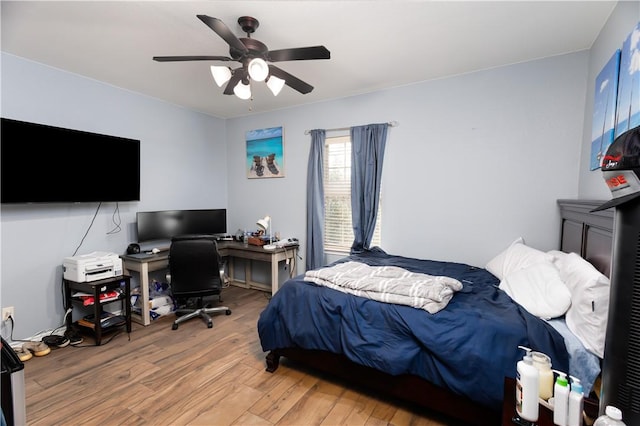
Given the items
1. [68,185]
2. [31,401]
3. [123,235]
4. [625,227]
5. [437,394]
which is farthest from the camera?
[123,235]

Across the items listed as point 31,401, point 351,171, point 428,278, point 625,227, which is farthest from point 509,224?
point 31,401

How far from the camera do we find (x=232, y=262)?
15.1 feet

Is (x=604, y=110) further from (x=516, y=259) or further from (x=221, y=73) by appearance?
(x=221, y=73)

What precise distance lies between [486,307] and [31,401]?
9.91ft

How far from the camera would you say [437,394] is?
66.7 inches

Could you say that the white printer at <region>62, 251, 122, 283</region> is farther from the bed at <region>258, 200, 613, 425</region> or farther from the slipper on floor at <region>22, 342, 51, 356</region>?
the bed at <region>258, 200, 613, 425</region>

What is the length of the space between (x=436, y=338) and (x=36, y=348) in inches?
128

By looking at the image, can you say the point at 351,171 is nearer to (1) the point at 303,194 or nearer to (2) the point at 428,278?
(1) the point at 303,194

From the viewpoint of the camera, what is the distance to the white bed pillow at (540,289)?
1600 mm

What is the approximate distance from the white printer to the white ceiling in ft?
5.99

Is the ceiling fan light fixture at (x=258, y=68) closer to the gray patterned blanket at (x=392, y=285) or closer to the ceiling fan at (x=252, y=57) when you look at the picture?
the ceiling fan at (x=252, y=57)

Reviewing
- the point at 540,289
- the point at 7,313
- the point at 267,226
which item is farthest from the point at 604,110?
the point at 7,313

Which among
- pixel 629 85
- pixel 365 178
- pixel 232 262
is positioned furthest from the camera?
pixel 232 262

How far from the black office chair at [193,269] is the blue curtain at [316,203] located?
121 centimetres
